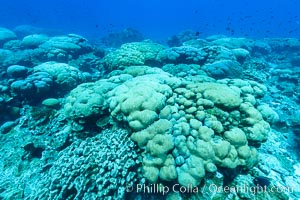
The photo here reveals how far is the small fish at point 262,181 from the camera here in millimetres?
4352

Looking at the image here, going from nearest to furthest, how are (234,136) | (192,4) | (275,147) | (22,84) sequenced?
(234,136) < (275,147) < (22,84) < (192,4)

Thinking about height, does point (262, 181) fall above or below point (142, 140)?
below

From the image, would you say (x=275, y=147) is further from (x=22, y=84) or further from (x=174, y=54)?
(x=22, y=84)

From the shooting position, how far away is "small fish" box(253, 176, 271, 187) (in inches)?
171

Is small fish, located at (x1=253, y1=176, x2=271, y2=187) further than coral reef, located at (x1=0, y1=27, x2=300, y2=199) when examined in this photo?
Yes

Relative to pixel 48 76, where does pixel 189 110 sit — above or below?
above

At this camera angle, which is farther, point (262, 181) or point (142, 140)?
point (262, 181)

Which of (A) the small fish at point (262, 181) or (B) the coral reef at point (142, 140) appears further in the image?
(A) the small fish at point (262, 181)

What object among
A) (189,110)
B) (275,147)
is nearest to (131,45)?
(189,110)

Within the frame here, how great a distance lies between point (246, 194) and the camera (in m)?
4.10

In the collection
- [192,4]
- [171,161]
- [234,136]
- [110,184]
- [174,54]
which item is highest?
[192,4]

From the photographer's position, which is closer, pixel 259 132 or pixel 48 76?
pixel 259 132

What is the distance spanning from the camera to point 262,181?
441 centimetres

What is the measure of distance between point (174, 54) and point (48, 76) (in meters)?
5.08
